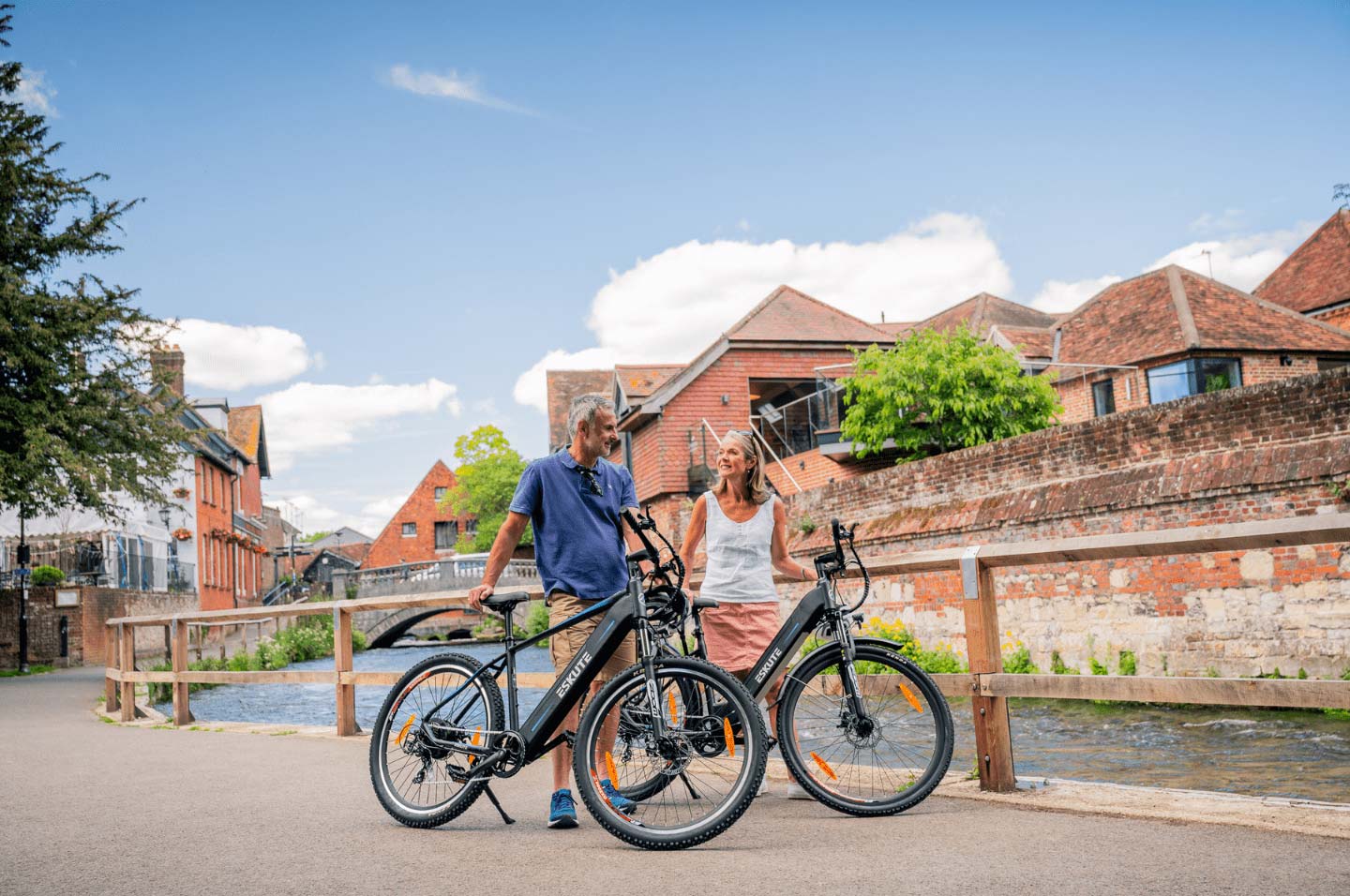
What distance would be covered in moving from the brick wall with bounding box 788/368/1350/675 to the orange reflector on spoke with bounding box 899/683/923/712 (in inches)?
309

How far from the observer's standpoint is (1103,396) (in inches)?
1196

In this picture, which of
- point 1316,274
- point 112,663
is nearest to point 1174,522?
point 112,663

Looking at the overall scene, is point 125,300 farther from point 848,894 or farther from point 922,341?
point 848,894

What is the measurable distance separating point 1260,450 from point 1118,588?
2.15 m

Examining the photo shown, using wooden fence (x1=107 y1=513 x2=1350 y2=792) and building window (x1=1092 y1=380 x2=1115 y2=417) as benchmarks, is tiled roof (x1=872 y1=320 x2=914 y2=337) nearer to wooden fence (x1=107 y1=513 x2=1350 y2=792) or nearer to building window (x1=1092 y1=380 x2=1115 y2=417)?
building window (x1=1092 y1=380 x2=1115 y2=417)

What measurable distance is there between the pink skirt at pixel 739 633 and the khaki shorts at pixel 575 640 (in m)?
0.50

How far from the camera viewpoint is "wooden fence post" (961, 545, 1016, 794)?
501cm

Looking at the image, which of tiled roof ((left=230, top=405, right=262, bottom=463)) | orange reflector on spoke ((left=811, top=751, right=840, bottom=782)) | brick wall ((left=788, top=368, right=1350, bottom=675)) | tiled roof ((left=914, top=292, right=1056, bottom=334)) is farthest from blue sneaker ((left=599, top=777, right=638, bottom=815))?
tiled roof ((left=230, top=405, right=262, bottom=463))

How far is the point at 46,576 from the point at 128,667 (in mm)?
17361

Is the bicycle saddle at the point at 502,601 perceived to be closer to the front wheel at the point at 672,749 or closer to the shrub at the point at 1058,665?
the front wheel at the point at 672,749

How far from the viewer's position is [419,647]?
55.0 metres

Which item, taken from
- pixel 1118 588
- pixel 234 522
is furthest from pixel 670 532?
pixel 234 522

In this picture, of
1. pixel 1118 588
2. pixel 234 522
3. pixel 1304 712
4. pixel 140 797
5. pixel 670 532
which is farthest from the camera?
pixel 234 522

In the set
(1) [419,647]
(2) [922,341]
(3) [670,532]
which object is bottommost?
(1) [419,647]
